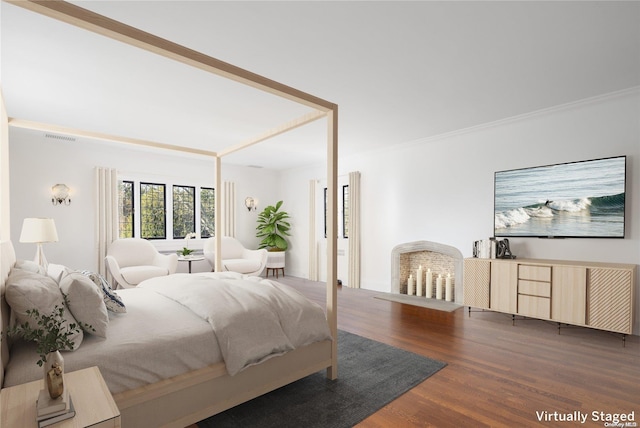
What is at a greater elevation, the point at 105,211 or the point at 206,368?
the point at 105,211

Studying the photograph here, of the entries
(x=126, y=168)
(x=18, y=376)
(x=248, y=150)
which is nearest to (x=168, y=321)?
(x=18, y=376)

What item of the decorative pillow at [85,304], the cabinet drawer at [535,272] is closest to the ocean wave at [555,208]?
the cabinet drawer at [535,272]

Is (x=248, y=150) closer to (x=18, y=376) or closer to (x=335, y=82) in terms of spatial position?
(x=335, y=82)

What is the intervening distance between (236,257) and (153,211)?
1.88 metres

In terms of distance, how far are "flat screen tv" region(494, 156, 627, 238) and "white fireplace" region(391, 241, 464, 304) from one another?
0.85 m

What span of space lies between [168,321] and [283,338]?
2.52ft

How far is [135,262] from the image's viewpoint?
5840 millimetres

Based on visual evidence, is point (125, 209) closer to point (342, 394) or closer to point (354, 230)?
point (354, 230)

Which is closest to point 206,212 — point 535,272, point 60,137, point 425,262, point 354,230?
point 60,137

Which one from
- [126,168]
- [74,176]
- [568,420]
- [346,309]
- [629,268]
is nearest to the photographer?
[568,420]

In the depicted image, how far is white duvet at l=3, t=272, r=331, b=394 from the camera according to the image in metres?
1.75

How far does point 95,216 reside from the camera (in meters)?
5.88

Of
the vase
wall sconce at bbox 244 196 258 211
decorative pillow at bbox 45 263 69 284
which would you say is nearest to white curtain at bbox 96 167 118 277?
wall sconce at bbox 244 196 258 211

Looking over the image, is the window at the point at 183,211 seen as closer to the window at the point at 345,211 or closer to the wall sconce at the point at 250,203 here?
the wall sconce at the point at 250,203
